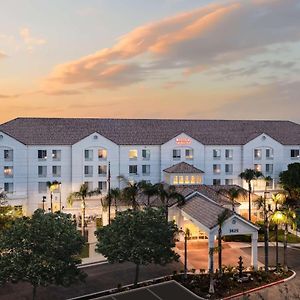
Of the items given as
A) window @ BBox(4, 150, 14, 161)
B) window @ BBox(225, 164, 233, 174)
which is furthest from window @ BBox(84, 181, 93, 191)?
window @ BBox(225, 164, 233, 174)

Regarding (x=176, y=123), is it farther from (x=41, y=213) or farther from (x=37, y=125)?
(x=41, y=213)

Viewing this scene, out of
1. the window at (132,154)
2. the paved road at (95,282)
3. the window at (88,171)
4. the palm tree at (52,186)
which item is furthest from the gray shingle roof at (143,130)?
the paved road at (95,282)

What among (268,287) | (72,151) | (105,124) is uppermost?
(105,124)

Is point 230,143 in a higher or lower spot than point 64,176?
higher

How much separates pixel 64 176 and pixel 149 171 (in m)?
15.0

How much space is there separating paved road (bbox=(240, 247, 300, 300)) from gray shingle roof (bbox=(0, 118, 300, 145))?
31868mm

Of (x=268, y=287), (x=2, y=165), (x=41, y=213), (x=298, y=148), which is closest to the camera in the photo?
(x=41, y=213)

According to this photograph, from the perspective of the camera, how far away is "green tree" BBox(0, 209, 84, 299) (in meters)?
34.6

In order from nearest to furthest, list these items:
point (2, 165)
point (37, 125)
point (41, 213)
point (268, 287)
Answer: point (41, 213)
point (268, 287)
point (2, 165)
point (37, 125)

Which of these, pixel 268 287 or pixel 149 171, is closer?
pixel 268 287

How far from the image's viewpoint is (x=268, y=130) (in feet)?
290

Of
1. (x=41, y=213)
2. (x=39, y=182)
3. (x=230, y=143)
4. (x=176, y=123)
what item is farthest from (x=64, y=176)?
(x=41, y=213)

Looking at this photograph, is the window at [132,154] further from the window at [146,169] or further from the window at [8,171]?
the window at [8,171]

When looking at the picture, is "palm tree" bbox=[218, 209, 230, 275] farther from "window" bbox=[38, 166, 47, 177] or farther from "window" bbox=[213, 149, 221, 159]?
"window" bbox=[38, 166, 47, 177]
